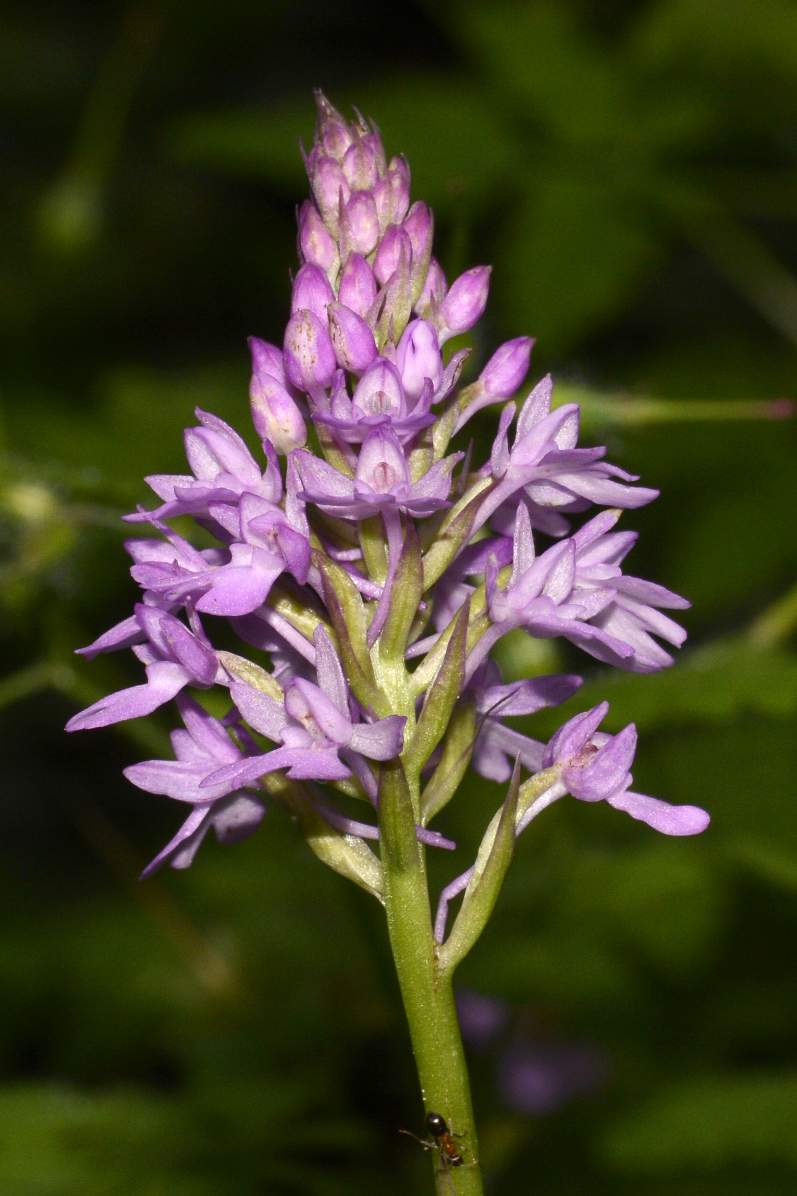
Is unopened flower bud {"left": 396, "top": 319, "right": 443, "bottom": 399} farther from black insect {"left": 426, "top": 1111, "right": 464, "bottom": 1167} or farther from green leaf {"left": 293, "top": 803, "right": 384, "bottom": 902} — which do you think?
black insect {"left": 426, "top": 1111, "right": 464, "bottom": 1167}

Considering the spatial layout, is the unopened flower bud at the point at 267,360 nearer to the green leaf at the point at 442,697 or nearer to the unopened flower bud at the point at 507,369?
the unopened flower bud at the point at 507,369

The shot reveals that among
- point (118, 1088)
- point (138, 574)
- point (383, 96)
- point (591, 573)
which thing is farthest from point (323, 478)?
point (383, 96)

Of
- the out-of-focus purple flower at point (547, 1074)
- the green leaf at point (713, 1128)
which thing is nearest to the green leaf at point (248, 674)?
the green leaf at point (713, 1128)

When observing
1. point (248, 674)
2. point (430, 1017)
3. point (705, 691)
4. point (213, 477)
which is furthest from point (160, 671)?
point (705, 691)

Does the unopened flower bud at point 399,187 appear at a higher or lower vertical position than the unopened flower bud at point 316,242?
higher

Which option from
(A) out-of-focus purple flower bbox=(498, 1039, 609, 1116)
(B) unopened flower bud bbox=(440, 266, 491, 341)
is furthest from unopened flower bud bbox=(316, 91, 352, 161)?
(A) out-of-focus purple flower bbox=(498, 1039, 609, 1116)

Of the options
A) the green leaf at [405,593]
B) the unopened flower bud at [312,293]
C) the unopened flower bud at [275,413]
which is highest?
the unopened flower bud at [312,293]

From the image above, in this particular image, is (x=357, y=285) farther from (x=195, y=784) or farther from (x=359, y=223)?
(x=195, y=784)
